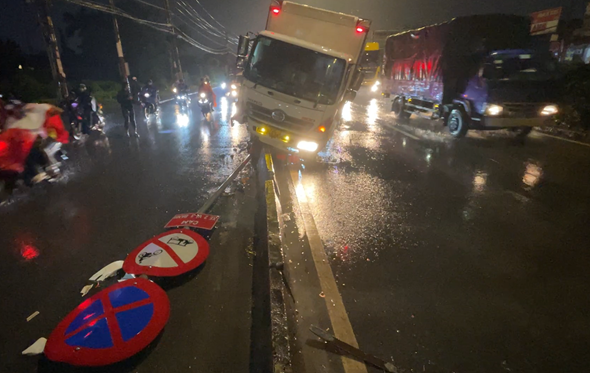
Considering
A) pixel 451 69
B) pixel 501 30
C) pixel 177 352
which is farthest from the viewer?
pixel 451 69

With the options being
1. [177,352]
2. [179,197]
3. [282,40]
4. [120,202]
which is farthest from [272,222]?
[282,40]

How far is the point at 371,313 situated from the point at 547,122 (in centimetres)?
1010

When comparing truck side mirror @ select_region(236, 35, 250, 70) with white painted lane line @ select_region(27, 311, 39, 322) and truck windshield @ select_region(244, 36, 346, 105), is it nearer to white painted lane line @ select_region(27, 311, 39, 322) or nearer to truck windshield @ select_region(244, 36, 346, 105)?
truck windshield @ select_region(244, 36, 346, 105)

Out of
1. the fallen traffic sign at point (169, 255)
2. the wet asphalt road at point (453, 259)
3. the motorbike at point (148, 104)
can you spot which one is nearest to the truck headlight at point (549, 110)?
the wet asphalt road at point (453, 259)

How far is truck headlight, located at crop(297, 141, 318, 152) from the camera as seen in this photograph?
780cm

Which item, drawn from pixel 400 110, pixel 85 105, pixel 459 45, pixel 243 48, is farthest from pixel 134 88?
pixel 459 45

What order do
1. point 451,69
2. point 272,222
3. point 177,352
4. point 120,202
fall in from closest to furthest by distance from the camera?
point 177,352 < point 272,222 < point 120,202 < point 451,69

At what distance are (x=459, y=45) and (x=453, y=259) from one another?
9.88m

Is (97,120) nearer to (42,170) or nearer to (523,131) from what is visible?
(42,170)

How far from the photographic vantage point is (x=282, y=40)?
301 inches

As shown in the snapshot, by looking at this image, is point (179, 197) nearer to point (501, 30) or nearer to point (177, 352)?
point (177, 352)

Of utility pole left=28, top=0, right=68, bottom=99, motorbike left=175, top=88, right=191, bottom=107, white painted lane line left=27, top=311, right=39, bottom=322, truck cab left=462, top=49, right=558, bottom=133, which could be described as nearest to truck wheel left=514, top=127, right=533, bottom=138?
truck cab left=462, top=49, right=558, bottom=133

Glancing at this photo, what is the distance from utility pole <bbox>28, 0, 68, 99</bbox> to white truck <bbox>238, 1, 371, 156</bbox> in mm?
10636

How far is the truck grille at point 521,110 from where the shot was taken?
10.0 m
